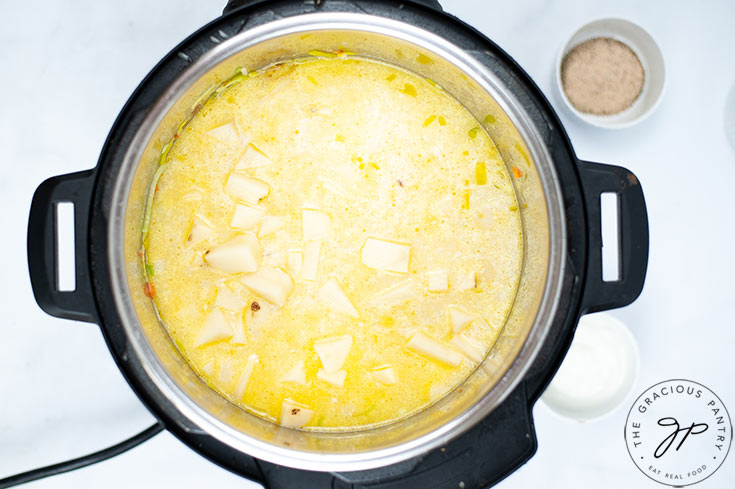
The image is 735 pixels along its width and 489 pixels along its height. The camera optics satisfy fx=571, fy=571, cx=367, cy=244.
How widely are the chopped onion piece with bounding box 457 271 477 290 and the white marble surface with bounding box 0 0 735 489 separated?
0.92 feet

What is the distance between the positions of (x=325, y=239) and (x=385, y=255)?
9cm

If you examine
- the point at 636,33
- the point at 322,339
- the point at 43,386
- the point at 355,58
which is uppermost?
the point at 636,33

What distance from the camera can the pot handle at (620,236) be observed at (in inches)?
28.6

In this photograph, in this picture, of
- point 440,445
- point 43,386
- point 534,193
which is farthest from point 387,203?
point 43,386

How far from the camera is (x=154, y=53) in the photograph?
0.95 meters

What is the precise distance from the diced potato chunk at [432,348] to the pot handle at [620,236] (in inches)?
8.1

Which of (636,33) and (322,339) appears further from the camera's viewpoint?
(636,33)

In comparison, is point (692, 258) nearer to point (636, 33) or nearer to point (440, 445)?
point (636, 33)

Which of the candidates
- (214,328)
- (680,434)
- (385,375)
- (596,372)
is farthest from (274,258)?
(680,434)

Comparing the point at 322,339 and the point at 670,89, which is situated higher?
the point at 670,89

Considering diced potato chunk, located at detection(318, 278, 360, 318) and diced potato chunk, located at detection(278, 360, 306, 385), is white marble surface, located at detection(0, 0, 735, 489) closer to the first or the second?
diced potato chunk, located at detection(278, 360, 306, 385)

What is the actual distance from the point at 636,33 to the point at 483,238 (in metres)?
0.44

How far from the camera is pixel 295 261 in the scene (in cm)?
82

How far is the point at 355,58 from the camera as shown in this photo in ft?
2.73
